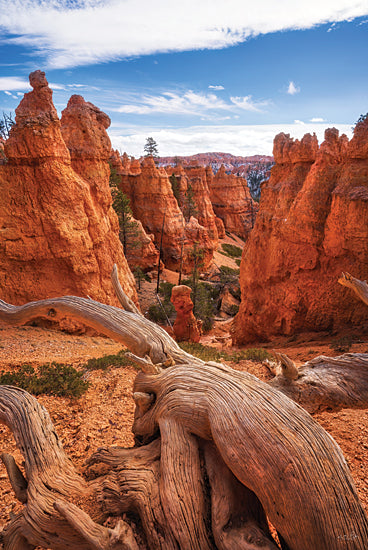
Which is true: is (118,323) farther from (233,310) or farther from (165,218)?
(165,218)

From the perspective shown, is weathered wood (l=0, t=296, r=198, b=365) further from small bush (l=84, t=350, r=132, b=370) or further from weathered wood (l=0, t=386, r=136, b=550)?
small bush (l=84, t=350, r=132, b=370)

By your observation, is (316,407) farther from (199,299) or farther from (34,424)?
(199,299)

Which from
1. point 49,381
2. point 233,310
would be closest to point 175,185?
point 233,310

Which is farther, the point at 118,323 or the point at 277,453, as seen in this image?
the point at 118,323

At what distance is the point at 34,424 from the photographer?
9.31ft

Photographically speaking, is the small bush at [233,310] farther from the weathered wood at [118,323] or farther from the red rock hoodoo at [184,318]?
the weathered wood at [118,323]

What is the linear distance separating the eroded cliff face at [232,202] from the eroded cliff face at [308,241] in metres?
34.5

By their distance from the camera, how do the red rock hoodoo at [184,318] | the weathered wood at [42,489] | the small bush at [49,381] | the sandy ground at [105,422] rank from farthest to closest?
the red rock hoodoo at [184,318]
the small bush at [49,381]
the sandy ground at [105,422]
the weathered wood at [42,489]

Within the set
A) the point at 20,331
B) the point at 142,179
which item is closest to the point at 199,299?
the point at 20,331

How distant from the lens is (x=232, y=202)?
4844cm

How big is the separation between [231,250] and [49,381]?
37.6m

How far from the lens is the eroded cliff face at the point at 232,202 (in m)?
48.3

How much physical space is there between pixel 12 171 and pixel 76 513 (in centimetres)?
1131

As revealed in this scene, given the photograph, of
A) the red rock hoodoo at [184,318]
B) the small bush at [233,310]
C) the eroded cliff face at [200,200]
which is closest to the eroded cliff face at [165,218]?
the small bush at [233,310]
